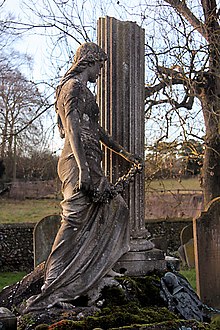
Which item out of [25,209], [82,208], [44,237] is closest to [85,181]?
[82,208]

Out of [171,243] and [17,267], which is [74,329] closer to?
[17,267]

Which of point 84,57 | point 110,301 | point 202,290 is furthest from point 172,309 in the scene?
point 202,290

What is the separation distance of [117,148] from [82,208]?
0.96 metres

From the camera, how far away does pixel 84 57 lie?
550 cm

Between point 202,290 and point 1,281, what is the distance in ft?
16.8

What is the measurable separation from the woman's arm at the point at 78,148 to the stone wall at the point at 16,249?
8911 millimetres

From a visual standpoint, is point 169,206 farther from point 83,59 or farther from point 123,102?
point 83,59

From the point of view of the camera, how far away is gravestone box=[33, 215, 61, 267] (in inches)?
338

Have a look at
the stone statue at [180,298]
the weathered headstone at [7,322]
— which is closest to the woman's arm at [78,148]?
the stone statue at [180,298]

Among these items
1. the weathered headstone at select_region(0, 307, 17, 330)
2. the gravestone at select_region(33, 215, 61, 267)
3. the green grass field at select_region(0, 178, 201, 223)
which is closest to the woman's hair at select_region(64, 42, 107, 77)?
the weathered headstone at select_region(0, 307, 17, 330)

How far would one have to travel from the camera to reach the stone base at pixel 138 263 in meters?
5.69

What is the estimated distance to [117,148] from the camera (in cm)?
583

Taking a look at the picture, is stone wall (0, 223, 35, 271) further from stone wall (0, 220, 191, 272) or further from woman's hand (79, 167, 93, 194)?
woman's hand (79, 167, 93, 194)

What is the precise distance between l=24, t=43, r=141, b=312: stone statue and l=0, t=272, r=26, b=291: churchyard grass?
6.64m
